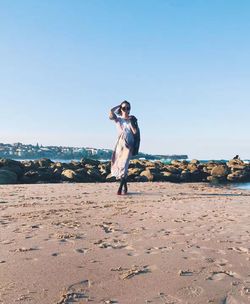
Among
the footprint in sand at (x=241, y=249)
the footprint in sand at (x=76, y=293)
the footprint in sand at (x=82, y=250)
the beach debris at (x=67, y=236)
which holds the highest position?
the footprint in sand at (x=241, y=249)

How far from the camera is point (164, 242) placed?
498cm

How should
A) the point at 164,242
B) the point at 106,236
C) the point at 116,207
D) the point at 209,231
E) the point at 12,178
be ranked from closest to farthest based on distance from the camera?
the point at 164,242 → the point at 106,236 → the point at 209,231 → the point at 116,207 → the point at 12,178

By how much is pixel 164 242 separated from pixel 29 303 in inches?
92.0

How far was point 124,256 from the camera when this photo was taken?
427cm

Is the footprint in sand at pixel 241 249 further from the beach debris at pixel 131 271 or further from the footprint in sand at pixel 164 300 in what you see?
the footprint in sand at pixel 164 300

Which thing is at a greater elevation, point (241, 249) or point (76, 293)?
point (241, 249)

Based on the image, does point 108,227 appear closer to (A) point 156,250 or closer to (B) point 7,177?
(A) point 156,250

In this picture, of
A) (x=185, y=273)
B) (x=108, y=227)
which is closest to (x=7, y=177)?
(x=108, y=227)

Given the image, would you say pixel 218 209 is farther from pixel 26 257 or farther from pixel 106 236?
pixel 26 257

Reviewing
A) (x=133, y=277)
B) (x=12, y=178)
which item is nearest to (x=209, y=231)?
(x=133, y=277)

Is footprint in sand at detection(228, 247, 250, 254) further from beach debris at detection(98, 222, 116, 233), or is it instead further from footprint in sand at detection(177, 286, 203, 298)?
beach debris at detection(98, 222, 116, 233)

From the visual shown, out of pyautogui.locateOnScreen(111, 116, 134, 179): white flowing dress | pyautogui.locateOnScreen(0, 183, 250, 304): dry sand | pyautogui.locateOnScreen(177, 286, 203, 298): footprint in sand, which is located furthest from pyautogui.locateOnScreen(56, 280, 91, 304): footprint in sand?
pyautogui.locateOnScreen(111, 116, 134, 179): white flowing dress

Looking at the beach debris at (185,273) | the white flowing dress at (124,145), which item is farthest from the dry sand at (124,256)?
the white flowing dress at (124,145)

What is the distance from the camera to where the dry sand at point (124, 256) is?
3.21 metres
